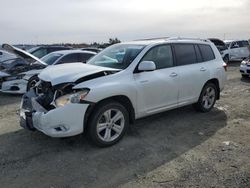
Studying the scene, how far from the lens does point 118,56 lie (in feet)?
19.8

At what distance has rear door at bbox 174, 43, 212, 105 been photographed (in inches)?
254

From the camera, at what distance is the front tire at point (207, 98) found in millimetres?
7164

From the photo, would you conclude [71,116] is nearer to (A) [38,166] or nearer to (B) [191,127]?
(A) [38,166]

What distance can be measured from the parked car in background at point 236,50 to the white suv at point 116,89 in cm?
1649

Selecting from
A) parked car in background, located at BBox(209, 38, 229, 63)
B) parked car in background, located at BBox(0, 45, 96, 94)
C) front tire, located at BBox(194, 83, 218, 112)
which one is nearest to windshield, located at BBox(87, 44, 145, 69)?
front tire, located at BBox(194, 83, 218, 112)

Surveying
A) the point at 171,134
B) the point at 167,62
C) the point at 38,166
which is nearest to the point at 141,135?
the point at 171,134

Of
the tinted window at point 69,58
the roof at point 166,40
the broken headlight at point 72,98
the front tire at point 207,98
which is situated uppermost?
the roof at point 166,40

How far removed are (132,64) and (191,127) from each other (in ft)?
5.97

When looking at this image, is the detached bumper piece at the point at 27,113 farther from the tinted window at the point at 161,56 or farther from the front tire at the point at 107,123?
the tinted window at the point at 161,56

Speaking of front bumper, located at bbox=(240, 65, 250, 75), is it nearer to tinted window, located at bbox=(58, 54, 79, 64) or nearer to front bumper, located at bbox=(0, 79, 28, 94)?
tinted window, located at bbox=(58, 54, 79, 64)

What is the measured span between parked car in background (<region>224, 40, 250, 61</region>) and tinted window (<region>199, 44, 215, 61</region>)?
1575 centimetres

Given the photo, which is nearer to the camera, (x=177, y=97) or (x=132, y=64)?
(x=132, y=64)

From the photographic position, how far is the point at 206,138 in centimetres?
564

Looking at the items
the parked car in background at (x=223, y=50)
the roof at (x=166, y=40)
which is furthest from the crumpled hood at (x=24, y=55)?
the parked car in background at (x=223, y=50)
